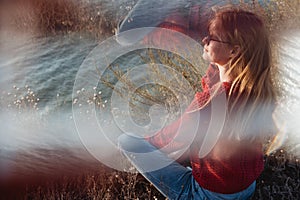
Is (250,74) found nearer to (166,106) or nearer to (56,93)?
(166,106)

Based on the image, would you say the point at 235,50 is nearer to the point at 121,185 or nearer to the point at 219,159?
the point at 219,159

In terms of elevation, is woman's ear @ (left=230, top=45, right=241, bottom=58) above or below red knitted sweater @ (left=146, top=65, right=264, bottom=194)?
above

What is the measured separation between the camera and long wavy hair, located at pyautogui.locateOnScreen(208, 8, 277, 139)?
161 cm

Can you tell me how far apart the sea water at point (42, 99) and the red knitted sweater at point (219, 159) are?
1.09 feet

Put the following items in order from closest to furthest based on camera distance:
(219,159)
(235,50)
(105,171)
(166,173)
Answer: (235,50) → (219,159) → (166,173) → (105,171)

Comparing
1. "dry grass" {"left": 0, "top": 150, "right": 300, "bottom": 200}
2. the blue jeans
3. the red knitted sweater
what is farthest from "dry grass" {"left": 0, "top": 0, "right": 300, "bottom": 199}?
the red knitted sweater

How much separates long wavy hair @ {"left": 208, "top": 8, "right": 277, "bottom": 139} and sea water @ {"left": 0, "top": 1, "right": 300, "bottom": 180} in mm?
415

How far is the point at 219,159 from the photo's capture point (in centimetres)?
173

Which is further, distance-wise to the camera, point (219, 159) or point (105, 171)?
point (105, 171)

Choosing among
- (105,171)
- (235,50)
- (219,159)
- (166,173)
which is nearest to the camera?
(235,50)

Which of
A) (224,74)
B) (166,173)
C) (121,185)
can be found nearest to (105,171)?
(121,185)

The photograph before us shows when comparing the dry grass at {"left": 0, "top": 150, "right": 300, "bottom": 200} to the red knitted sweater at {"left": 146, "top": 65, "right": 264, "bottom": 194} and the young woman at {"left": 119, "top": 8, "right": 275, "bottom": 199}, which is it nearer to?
the young woman at {"left": 119, "top": 8, "right": 275, "bottom": 199}

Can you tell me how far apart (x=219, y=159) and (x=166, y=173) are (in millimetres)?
224

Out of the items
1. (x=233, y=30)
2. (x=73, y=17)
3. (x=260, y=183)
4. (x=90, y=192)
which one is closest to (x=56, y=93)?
(x=73, y=17)
